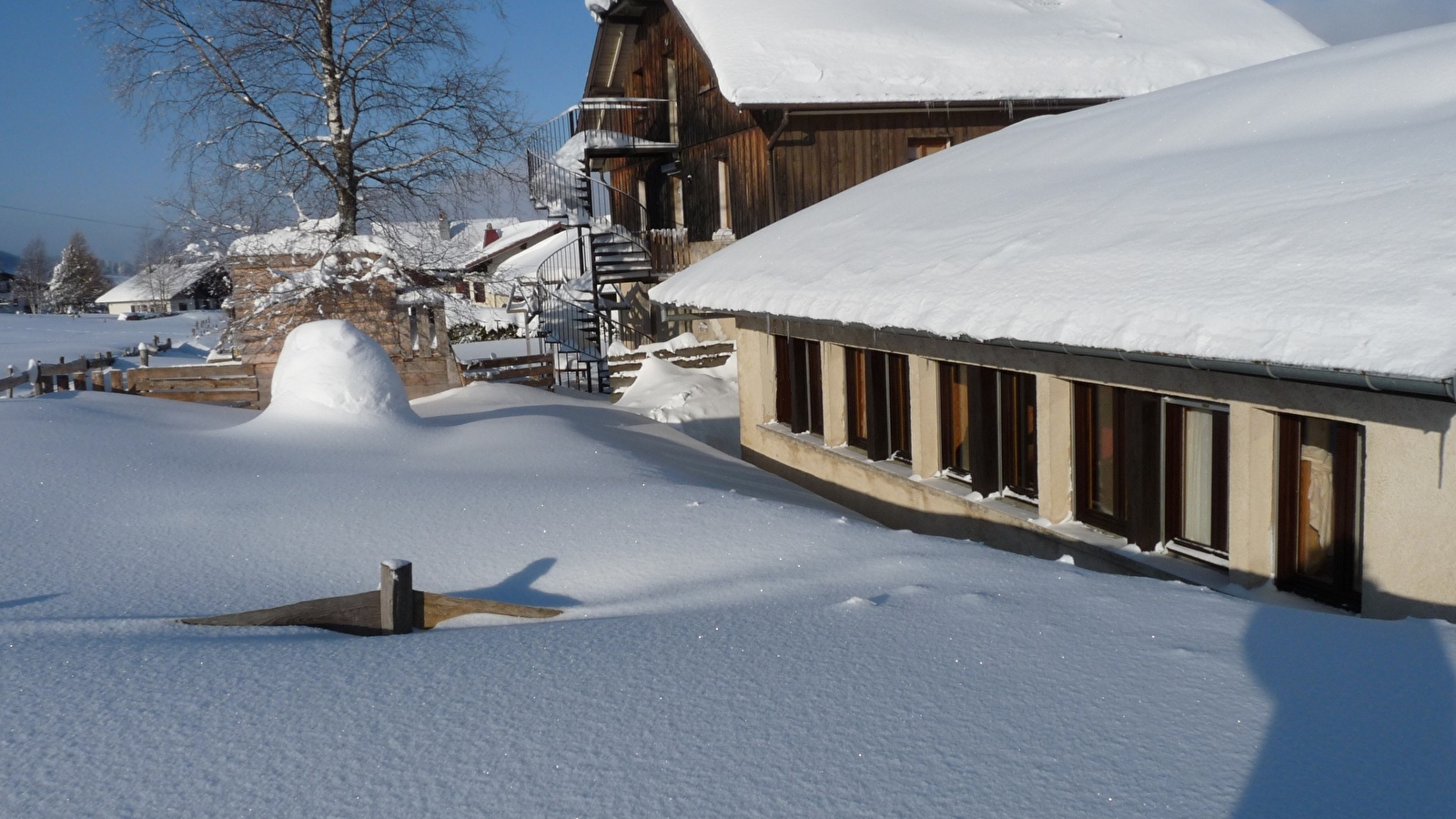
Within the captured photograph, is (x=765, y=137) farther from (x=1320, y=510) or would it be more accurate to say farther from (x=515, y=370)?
(x=1320, y=510)

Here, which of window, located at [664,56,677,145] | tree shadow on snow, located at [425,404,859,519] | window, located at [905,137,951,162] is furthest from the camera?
window, located at [664,56,677,145]

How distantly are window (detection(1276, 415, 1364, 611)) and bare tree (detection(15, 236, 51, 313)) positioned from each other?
347 ft

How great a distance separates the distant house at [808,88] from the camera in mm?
19297

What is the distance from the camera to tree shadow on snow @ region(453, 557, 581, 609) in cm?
632

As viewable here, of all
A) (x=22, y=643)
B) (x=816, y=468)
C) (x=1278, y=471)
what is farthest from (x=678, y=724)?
(x=816, y=468)

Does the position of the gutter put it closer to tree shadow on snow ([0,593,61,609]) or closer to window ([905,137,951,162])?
tree shadow on snow ([0,593,61,609])

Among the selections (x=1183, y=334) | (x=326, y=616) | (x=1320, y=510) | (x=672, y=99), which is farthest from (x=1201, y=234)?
(x=672, y=99)

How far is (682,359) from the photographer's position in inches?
779

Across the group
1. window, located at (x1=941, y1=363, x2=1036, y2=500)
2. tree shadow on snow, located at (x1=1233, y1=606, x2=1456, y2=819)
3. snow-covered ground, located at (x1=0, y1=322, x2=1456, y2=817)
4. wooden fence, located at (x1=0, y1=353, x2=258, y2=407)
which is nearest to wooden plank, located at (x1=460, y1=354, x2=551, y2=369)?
wooden fence, located at (x1=0, y1=353, x2=258, y2=407)

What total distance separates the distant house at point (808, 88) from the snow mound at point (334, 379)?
9046 mm

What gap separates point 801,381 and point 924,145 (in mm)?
10175

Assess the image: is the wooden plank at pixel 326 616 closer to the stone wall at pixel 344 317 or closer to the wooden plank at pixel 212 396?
the wooden plank at pixel 212 396

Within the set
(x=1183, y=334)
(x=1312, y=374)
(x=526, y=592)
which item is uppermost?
(x=1183, y=334)

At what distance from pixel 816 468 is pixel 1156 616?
6719mm
